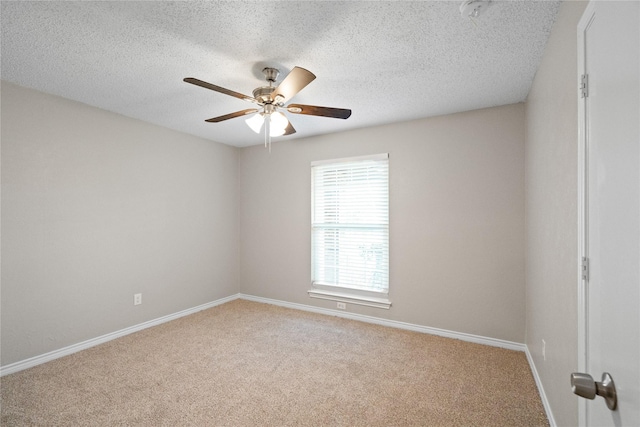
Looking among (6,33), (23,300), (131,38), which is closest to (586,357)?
(131,38)

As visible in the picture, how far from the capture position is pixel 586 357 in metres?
1.18

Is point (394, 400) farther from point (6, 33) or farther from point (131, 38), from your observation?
point (6, 33)

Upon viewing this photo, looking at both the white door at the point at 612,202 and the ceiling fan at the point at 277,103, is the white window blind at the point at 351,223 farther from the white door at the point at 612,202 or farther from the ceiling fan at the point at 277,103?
the white door at the point at 612,202

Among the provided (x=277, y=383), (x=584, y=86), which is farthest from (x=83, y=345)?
(x=584, y=86)

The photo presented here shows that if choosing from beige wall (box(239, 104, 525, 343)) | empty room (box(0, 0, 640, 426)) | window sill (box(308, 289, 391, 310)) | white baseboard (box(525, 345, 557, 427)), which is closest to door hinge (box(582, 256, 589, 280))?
empty room (box(0, 0, 640, 426))

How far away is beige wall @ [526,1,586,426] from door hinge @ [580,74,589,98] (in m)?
0.15

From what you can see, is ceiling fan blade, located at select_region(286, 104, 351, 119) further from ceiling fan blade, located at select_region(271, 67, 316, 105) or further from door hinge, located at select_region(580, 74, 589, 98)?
door hinge, located at select_region(580, 74, 589, 98)

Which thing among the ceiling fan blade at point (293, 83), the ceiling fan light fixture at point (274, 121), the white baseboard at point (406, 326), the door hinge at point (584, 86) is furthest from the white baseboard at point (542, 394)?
the ceiling fan light fixture at point (274, 121)

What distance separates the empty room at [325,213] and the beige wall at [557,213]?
0.08ft

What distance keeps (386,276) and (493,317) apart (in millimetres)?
1162

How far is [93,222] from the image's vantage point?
120 inches

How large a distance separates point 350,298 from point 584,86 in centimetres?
318

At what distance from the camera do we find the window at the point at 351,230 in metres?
3.67

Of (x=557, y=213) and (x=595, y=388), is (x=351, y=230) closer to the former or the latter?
(x=557, y=213)
